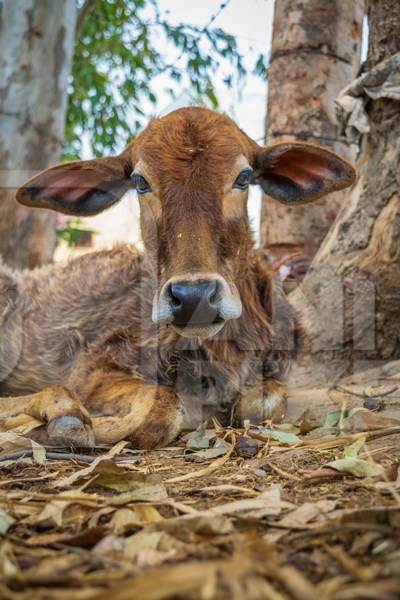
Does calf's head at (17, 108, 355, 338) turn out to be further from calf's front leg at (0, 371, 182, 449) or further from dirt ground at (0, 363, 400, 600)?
dirt ground at (0, 363, 400, 600)

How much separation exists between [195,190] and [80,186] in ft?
3.78

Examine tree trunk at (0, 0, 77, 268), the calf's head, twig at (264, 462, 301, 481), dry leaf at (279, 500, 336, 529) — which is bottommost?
twig at (264, 462, 301, 481)

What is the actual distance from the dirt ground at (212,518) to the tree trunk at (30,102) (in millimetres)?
4511

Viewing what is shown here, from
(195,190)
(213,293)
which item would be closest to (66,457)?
(213,293)

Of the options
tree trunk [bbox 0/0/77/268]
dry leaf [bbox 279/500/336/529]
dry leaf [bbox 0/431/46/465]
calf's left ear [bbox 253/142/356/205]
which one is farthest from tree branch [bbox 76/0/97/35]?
dry leaf [bbox 279/500/336/529]

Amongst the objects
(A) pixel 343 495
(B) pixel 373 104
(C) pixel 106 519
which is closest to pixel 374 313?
(B) pixel 373 104

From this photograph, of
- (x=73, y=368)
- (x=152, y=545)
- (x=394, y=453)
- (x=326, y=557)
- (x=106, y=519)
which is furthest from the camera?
(x=73, y=368)

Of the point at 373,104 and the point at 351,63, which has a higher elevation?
the point at 351,63

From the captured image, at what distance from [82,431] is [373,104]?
10.2ft

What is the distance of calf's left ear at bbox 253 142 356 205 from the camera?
4.05m

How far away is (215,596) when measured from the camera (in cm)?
119

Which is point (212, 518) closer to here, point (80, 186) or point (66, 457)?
point (66, 457)

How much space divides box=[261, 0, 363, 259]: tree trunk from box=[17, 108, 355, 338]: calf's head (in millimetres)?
1752

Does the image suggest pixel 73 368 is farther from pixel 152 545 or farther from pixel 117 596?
pixel 117 596
